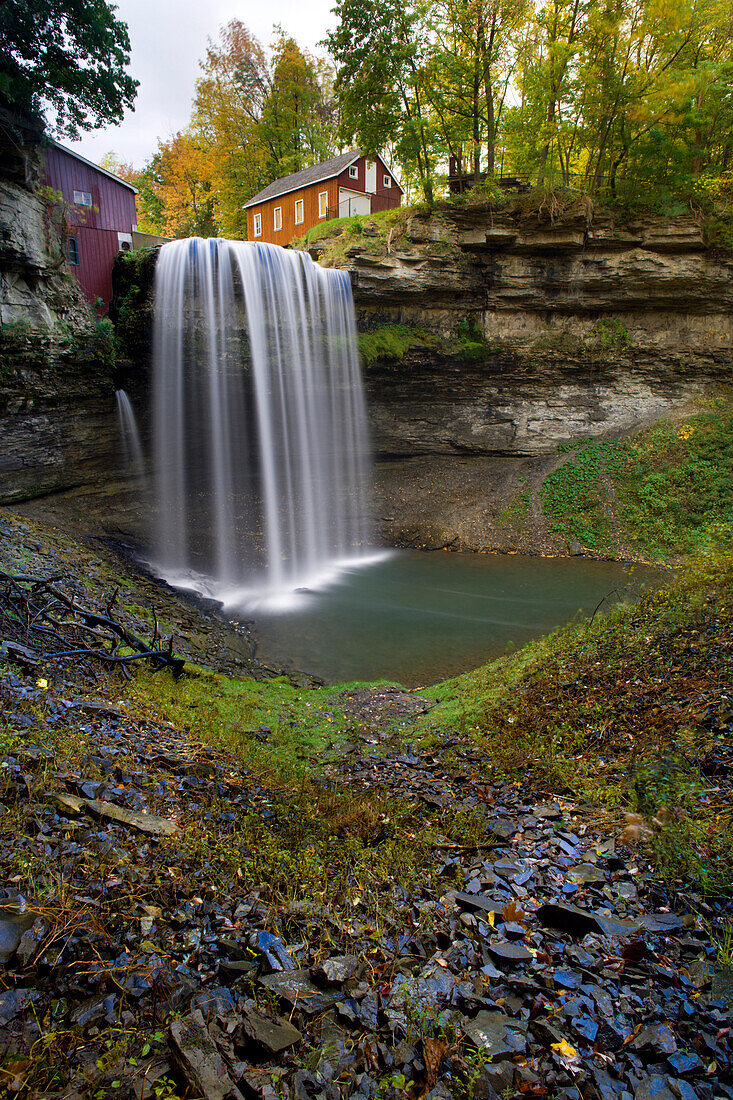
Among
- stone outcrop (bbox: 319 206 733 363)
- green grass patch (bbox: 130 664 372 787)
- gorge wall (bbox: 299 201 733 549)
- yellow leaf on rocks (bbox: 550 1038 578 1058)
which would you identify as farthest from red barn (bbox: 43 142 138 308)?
yellow leaf on rocks (bbox: 550 1038 578 1058)

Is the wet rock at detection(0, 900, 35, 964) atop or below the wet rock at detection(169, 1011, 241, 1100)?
atop

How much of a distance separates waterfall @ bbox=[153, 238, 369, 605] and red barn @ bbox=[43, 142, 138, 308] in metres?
1.89

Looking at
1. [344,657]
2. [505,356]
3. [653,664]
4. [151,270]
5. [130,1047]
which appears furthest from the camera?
[505,356]

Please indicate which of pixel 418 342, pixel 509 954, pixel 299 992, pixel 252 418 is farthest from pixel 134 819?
pixel 418 342

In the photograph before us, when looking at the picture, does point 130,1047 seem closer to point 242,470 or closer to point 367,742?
point 367,742

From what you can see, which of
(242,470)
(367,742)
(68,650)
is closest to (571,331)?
(242,470)

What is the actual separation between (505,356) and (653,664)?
16.4 metres

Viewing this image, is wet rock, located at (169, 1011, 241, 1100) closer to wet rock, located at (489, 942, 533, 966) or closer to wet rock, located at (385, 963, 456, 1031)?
wet rock, located at (385, 963, 456, 1031)

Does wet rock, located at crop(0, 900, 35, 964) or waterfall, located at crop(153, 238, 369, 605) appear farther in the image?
waterfall, located at crop(153, 238, 369, 605)

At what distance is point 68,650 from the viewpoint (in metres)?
5.58

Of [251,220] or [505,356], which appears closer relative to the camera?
[505,356]

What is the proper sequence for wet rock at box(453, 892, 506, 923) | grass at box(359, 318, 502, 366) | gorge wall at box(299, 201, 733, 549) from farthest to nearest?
grass at box(359, 318, 502, 366) → gorge wall at box(299, 201, 733, 549) → wet rock at box(453, 892, 506, 923)

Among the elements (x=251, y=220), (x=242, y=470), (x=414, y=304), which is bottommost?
(x=242, y=470)

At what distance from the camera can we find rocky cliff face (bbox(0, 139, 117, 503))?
1148 cm
